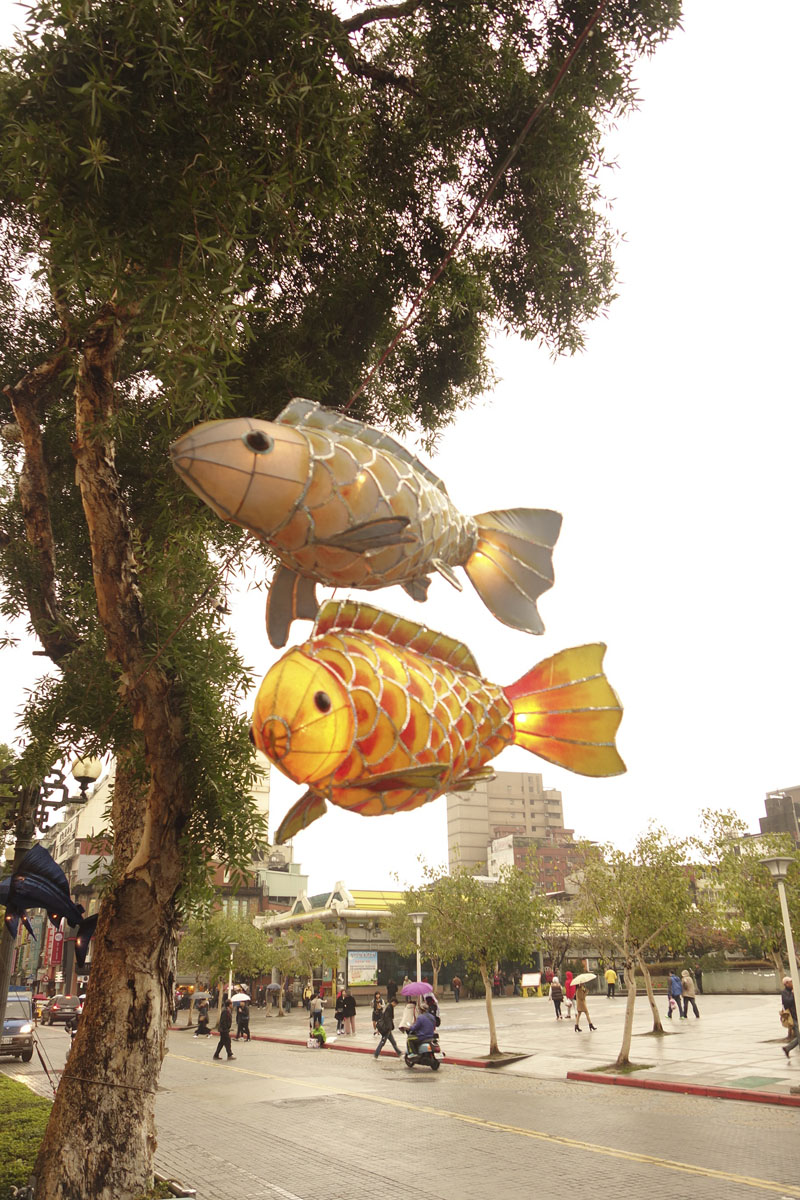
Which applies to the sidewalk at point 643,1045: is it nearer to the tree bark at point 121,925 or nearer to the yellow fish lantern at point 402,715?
the tree bark at point 121,925

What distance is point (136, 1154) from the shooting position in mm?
5906

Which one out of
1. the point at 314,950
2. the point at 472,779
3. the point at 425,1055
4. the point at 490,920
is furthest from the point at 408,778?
the point at 314,950

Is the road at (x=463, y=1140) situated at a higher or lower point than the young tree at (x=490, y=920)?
lower

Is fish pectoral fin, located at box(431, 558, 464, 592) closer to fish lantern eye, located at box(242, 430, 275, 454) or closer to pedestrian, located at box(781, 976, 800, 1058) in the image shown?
fish lantern eye, located at box(242, 430, 275, 454)

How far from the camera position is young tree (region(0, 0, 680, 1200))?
3.98 m

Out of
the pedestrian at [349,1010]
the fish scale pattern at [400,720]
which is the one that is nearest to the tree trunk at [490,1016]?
the pedestrian at [349,1010]

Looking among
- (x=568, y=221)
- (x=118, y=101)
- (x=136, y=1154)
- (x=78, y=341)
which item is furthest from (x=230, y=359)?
(x=136, y=1154)

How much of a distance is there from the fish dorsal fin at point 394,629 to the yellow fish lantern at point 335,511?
9 cm

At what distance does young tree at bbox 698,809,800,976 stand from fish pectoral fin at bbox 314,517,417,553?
1906 cm

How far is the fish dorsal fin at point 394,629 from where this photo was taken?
2658 millimetres

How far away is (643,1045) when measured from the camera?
19.4 metres

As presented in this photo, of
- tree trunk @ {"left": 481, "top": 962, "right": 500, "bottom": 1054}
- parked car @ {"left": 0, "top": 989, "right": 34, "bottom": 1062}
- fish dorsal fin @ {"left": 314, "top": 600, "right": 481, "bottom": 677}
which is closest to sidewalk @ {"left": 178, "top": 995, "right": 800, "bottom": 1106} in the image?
tree trunk @ {"left": 481, "top": 962, "right": 500, "bottom": 1054}

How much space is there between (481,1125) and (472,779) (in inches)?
436

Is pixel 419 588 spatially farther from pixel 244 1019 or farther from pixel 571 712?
pixel 244 1019
